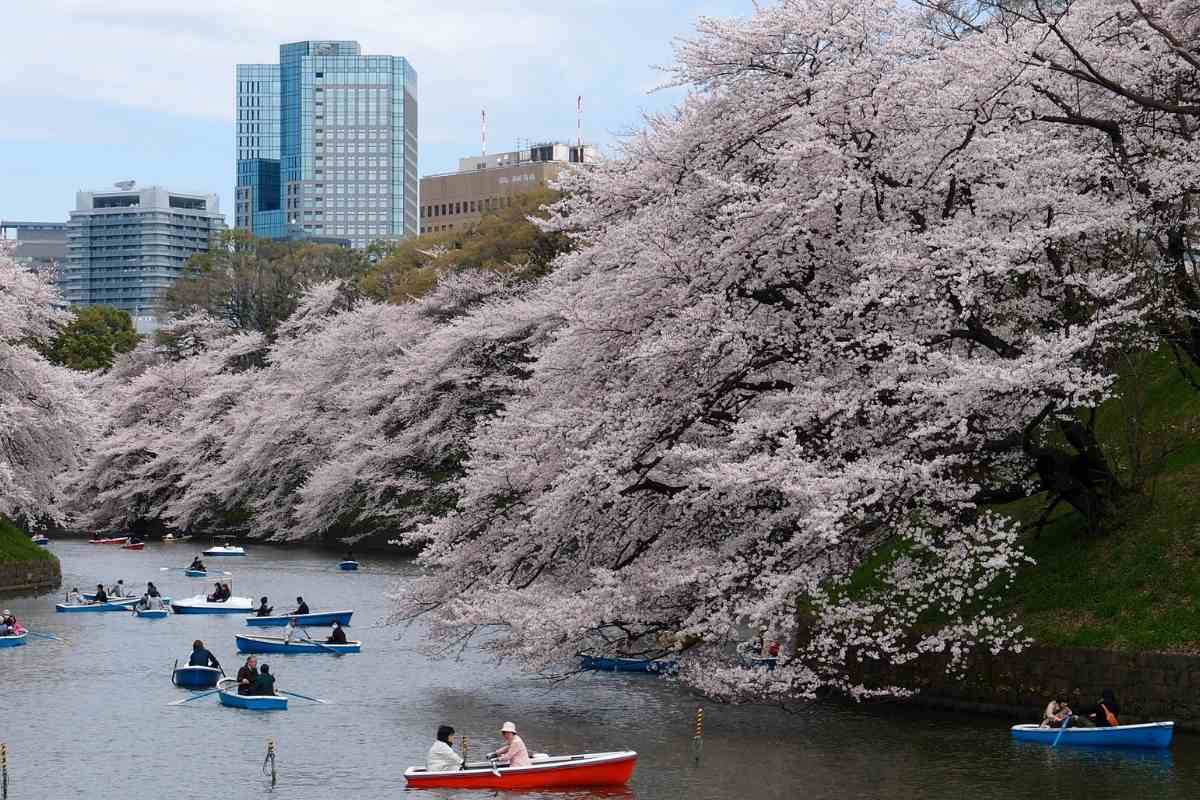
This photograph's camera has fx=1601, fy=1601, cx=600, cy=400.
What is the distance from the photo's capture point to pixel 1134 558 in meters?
30.6

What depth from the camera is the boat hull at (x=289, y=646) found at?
146ft

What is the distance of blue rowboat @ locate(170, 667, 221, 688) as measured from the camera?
3828cm

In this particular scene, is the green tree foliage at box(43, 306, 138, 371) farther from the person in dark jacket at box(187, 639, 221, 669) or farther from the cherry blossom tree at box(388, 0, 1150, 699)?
the cherry blossom tree at box(388, 0, 1150, 699)

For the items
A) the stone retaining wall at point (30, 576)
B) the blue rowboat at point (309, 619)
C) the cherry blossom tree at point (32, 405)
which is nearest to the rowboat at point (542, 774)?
the blue rowboat at point (309, 619)

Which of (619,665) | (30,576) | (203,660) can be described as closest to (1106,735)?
(619,665)

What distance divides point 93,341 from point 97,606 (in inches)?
3229

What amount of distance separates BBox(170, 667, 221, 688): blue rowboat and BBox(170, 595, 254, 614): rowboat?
1737cm

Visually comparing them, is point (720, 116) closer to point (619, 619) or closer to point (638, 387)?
point (638, 387)

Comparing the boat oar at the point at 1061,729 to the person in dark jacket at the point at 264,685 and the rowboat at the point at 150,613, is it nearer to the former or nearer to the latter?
the person in dark jacket at the point at 264,685

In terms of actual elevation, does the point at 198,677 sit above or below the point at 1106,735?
below

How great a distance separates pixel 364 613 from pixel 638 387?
24.9m

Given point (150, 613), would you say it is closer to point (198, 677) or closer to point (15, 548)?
point (15, 548)

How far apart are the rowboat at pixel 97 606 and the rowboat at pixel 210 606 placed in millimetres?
1661

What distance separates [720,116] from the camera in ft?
101
